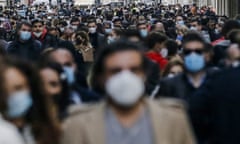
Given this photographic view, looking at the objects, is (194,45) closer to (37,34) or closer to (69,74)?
(69,74)

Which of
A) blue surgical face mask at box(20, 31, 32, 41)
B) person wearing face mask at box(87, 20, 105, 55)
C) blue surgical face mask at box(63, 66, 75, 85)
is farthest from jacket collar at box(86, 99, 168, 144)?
person wearing face mask at box(87, 20, 105, 55)

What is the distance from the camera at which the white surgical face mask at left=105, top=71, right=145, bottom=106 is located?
13.0 ft

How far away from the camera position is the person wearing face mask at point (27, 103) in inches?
168

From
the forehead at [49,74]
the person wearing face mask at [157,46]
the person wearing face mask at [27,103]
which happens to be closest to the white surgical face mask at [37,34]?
the person wearing face mask at [157,46]

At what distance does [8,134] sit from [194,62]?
11.4 ft

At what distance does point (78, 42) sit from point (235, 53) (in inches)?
320

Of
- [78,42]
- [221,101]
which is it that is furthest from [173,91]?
[78,42]

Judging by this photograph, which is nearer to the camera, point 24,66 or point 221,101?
point 24,66

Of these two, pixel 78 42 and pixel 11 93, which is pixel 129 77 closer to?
pixel 11 93

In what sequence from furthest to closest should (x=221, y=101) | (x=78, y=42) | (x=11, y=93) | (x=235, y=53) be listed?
(x=78, y=42) < (x=235, y=53) < (x=221, y=101) < (x=11, y=93)

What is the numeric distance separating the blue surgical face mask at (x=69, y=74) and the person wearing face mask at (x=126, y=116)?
91.2 inches

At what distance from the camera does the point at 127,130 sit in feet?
13.1

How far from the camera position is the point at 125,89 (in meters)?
3.96

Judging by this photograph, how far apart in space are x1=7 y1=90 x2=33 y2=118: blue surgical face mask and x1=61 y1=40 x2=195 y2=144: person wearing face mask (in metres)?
0.32
